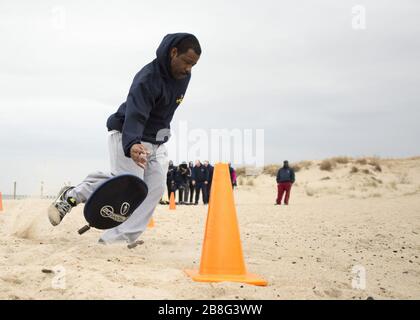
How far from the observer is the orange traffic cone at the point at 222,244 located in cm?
325

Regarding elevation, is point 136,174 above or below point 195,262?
above

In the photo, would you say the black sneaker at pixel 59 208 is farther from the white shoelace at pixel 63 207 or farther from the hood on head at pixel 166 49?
the hood on head at pixel 166 49

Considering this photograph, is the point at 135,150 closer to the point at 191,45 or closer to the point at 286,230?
the point at 191,45

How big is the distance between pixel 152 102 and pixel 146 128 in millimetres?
343

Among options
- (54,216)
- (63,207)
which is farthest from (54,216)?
(63,207)

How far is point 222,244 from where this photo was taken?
3480 millimetres

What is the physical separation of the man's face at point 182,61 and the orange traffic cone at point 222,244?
37.4 inches

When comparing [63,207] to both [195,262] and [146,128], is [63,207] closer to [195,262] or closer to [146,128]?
[146,128]

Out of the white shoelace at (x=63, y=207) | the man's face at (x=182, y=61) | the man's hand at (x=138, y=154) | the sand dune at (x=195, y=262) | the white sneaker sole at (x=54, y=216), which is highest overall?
the man's face at (x=182, y=61)

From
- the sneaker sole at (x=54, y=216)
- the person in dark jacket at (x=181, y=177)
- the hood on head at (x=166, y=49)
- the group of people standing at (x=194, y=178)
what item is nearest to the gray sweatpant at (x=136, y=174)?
the sneaker sole at (x=54, y=216)

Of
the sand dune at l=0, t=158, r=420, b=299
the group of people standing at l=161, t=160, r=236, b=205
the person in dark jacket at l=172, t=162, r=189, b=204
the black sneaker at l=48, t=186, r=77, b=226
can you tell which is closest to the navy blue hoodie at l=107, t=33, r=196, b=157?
the black sneaker at l=48, t=186, r=77, b=226

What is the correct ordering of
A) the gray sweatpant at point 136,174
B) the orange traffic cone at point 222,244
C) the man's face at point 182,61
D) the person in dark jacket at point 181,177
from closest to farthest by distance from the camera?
the orange traffic cone at point 222,244, the man's face at point 182,61, the gray sweatpant at point 136,174, the person in dark jacket at point 181,177

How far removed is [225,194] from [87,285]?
133 cm
